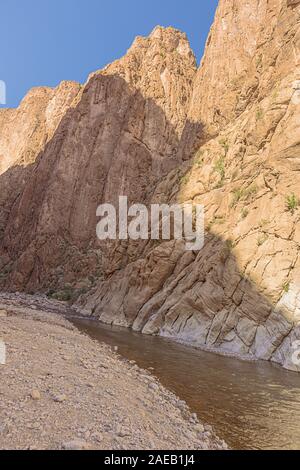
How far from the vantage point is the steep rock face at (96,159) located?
58.7 metres

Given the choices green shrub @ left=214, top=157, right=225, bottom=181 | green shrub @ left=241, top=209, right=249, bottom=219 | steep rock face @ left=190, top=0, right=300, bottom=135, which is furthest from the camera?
steep rock face @ left=190, top=0, right=300, bottom=135

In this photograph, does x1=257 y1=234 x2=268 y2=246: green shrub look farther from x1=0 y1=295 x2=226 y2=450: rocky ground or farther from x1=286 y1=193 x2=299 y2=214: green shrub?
x1=0 y1=295 x2=226 y2=450: rocky ground

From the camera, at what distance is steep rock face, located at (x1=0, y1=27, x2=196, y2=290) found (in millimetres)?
58681

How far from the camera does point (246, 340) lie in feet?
63.4

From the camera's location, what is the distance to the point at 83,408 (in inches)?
290

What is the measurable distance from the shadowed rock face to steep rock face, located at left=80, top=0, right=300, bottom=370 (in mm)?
94

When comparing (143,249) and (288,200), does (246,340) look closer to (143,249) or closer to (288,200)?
→ (288,200)

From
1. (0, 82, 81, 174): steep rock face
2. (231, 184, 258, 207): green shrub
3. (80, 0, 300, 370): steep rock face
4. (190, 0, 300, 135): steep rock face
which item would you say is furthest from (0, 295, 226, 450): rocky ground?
(0, 82, 81, 174): steep rock face

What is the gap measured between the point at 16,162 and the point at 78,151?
26908mm

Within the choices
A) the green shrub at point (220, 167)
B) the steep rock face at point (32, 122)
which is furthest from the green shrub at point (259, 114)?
the steep rock face at point (32, 122)

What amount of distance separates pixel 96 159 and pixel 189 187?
34.5 m

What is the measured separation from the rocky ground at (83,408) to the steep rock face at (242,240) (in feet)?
30.2

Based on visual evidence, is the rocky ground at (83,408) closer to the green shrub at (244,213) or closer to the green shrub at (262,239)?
the green shrub at (262,239)
